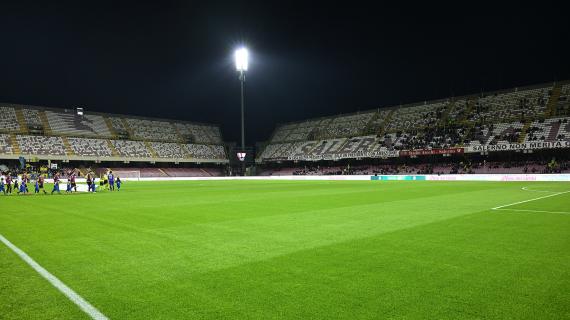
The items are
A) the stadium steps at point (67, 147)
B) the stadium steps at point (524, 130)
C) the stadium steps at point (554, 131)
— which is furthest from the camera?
the stadium steps at point (67, 147)

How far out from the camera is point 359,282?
5.32 metres

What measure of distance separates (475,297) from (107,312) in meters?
4.33

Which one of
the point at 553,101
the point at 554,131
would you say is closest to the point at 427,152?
the point at 554,131

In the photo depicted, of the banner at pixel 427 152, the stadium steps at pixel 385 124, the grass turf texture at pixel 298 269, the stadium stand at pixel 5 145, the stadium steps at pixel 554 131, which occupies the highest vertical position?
the stadium steps at pixel 385 124

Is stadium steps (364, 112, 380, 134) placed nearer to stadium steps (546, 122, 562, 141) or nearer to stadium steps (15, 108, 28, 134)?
stadium steps (546, 122, 562, 141)

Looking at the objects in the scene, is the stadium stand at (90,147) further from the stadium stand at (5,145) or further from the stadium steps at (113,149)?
the stadium stand at (5,145)

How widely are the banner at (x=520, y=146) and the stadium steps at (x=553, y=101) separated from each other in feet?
25.8

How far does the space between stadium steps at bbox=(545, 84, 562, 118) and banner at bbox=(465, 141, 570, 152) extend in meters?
7.86

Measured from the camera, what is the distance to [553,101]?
186ft

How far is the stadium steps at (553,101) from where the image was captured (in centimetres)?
5492

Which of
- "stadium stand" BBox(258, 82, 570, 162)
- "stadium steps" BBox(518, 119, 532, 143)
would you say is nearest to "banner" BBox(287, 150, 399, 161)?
"stadium stand" BBox(258, 82, 570, 162)

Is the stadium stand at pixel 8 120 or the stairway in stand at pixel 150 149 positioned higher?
the stadium stand at pixel 8 120

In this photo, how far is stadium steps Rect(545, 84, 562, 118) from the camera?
54916 millimetres

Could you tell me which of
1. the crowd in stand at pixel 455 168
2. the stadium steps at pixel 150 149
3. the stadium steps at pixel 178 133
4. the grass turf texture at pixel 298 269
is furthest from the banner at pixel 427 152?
the stadium steps at pixel 178 133
